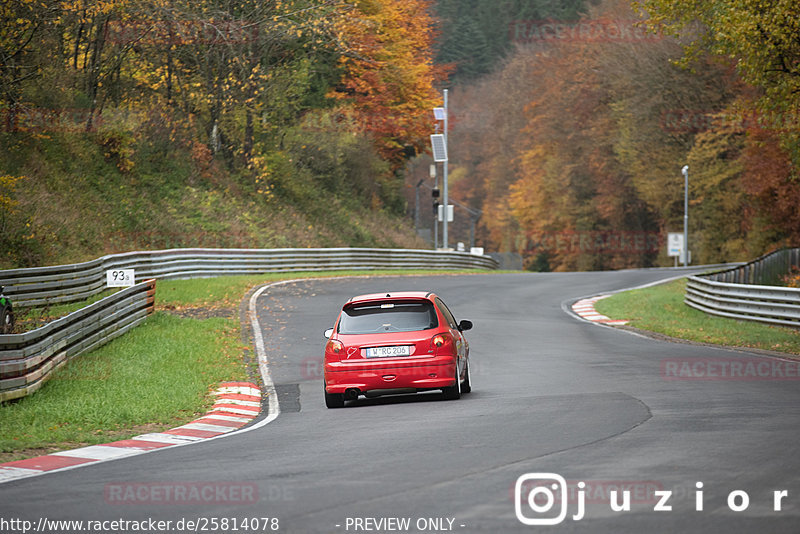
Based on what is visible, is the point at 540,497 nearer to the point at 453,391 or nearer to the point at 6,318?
the point at 453,391

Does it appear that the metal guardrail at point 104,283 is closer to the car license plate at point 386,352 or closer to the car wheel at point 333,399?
the car wheel at point 333,399

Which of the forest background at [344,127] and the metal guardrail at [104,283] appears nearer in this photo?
the metal guardrail at [104,283]

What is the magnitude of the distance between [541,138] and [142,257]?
194 ft

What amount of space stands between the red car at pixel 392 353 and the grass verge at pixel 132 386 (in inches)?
82.8

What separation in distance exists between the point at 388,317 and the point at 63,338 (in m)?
6.27

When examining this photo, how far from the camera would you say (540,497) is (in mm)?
7488

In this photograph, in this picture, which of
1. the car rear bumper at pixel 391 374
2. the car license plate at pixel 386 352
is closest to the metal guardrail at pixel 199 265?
the car rear bumper at pixel 391 374

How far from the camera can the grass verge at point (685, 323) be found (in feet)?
72.8

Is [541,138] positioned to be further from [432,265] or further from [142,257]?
[142,257]

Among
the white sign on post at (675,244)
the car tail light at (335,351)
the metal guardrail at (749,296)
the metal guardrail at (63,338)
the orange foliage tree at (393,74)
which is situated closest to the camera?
the car tail light at (335,351)

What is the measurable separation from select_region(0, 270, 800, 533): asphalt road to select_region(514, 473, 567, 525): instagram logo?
3 centimetres

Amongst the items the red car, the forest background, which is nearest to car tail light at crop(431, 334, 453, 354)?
the red car

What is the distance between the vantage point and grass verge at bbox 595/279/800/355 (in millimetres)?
22203

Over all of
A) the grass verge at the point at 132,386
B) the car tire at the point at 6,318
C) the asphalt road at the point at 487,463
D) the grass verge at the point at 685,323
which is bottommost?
the grass verge at the point at 685,323
